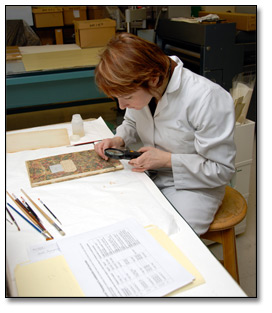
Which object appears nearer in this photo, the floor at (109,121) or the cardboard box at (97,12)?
the floor at (109,121)

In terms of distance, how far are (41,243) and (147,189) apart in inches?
15.6

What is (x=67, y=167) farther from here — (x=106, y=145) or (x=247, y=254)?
(x=247, y=254)

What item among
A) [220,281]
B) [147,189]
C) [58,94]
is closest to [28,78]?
[58,94]

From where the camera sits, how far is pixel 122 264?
0.77 m

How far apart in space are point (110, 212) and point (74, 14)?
6.26 feet

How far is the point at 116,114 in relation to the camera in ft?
7.82

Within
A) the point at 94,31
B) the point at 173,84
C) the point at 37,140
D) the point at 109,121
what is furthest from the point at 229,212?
the point at 94,31

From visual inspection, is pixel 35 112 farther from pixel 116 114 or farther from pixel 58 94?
pixel 116 114

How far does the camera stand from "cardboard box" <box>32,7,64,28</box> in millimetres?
2264

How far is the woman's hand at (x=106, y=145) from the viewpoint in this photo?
1.27 meters

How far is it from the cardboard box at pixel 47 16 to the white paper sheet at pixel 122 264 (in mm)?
1930

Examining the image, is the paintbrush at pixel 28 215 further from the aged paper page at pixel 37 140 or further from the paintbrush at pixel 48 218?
the aged paper page at pixel 37 140

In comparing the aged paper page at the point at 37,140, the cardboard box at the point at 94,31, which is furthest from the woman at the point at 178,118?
the cardboard box at the point at 94,31

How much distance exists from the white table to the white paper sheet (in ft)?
0.14
